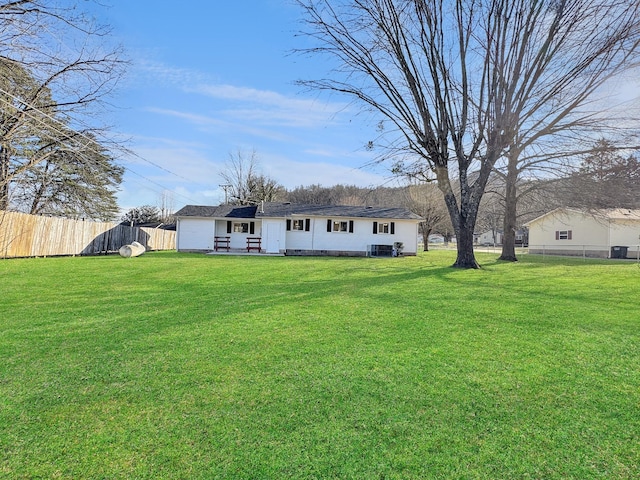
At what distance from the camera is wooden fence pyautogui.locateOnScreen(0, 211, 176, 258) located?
1440 cm

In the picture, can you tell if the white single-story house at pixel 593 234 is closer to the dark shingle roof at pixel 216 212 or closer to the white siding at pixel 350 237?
the white siding at pixel 350 237

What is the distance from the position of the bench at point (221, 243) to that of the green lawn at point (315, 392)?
55.4ft

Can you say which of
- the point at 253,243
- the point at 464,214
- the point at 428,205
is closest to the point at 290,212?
the point at 253,243

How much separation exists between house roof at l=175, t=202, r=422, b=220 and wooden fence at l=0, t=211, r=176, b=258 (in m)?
4.18

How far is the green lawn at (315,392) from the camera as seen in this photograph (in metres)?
1.97

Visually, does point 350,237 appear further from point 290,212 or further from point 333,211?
point 290,212

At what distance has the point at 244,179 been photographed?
41.0 m

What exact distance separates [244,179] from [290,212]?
20557 millimetres

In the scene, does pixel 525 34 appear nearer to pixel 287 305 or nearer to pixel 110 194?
pixel 287 305

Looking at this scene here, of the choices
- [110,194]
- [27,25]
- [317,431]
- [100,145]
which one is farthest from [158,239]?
[317,431]

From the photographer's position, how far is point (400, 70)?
13.9 meters

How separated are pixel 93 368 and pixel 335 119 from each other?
1197 cm

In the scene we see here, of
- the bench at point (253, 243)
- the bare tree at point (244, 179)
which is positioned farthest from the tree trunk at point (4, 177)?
the bare tree at point (244, 179)

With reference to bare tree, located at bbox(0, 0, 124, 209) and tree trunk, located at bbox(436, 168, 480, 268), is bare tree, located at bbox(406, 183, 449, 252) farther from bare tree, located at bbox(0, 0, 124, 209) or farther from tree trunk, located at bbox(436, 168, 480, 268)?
bare tree, located at bbox(0, 0, 124, 209)
